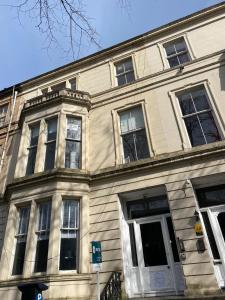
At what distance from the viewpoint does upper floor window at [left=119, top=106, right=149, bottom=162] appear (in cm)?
1031

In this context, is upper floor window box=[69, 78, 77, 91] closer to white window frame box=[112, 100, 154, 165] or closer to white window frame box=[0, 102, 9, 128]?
white window frame box=[112, 100, 154, 165]

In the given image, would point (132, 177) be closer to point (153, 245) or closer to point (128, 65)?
point (153, 245)

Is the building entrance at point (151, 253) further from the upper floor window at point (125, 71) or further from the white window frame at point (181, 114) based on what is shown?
the upper floor window at point (125, 71)

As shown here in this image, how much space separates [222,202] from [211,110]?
11.4 feet

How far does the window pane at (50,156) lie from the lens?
10621 millimetres

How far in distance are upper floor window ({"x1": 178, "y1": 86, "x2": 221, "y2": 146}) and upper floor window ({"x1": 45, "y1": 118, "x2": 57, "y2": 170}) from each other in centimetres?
542

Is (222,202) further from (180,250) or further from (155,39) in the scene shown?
(155,39)

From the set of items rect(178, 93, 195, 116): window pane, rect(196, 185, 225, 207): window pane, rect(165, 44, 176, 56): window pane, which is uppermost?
rect(165, 44, 176, 56): window pane

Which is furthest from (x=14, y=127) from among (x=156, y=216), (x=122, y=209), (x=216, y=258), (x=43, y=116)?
(x=216, y=258)

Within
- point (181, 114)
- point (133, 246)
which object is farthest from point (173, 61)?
point (133, 246)

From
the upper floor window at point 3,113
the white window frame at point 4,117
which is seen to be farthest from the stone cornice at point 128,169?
the upper floor window at point 3,113

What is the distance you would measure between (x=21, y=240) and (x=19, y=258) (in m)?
0.60

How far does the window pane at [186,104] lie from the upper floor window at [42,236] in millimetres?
6296

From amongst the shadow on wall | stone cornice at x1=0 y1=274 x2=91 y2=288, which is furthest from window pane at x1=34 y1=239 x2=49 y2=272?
the shadow on wall
